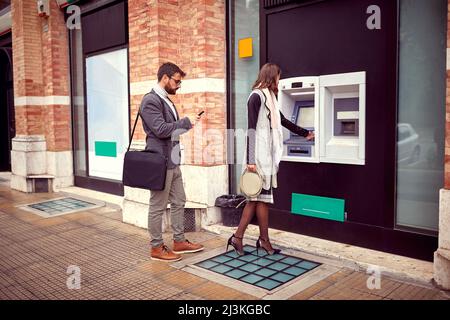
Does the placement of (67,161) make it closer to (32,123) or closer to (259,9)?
(32,123)

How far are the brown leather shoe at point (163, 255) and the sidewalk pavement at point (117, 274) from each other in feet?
0.22

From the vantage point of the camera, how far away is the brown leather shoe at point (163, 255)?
4.89 metres

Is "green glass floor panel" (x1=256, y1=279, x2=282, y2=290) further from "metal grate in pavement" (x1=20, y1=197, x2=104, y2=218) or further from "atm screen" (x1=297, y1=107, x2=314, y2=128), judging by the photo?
"metal grate in pavement" (x1=20, y1=197, x2=104, y2=218)

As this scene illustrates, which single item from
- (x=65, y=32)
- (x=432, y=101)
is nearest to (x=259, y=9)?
(x=432, y=101)

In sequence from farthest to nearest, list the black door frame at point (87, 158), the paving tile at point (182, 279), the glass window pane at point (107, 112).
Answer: the glass window pane at point (107, 112) < the black door frame at point (87, 158) < the paving tile at point (182, 279)

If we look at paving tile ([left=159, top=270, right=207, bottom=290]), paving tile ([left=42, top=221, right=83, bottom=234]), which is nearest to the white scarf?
paving tile ([left=159, top=270, right=207, bottom=290])

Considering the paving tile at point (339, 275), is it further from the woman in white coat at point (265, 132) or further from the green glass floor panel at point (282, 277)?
the woman in white coat at point (265, 132)

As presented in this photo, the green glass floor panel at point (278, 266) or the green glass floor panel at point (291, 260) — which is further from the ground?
the green glass floor panel at point (291, 260)

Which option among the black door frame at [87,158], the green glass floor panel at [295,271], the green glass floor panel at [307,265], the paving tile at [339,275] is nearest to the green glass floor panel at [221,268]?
the green glass floor panel at [295,271]

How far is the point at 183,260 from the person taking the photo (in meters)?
4.96

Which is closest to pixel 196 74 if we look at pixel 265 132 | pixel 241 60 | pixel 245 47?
pixel 241 60

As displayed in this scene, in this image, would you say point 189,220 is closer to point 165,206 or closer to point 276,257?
point 165,206

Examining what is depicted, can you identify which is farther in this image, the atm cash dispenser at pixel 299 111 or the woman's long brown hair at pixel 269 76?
the atm cash dispenser at pixel 299 111

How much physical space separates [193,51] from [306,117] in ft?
6.67
